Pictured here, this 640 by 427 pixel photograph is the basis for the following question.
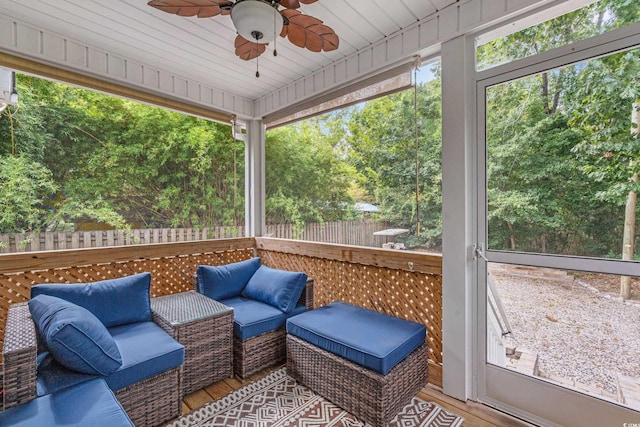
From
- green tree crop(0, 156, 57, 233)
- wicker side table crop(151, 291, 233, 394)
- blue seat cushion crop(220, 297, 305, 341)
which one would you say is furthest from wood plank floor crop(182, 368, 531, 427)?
green tree crop(0, 156, 57, 233)

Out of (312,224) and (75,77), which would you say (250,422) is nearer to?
(312,224)

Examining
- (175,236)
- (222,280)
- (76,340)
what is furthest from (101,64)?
(76,340)

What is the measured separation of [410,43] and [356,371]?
2530 mm

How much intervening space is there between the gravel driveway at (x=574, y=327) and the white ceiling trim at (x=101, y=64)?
351 centimetres

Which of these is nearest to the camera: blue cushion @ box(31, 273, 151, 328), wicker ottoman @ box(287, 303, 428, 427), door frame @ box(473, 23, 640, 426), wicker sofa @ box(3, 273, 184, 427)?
wicker sofa @ box(3, 273, 184, 427)

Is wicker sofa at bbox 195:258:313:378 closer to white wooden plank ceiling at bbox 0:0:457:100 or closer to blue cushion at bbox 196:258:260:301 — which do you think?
blue cushion at bbox 196:258:260:301

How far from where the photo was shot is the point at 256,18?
5.16ft

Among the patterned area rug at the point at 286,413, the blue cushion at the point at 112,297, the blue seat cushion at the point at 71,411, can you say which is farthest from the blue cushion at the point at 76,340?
the patterned area rug at the point at 286,413

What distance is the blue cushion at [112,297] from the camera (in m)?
2.11

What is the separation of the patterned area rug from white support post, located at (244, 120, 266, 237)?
2.23 metres

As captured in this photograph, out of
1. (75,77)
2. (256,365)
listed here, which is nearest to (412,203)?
(256,365)

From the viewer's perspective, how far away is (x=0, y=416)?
123 centimetres

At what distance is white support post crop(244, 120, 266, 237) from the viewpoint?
4090 millimetres

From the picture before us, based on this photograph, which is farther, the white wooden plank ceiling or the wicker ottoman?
the white wooden plank ceiling
